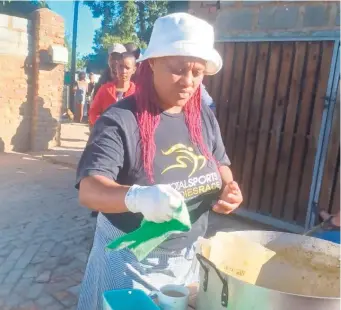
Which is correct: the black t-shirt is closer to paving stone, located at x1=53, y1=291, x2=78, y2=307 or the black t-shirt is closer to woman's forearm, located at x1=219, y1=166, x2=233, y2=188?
woman's forearm, located at x1=219, y1=166, x2=233, y2=188

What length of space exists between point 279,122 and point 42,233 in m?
2.93

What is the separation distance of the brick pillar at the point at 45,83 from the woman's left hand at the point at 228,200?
727 cm

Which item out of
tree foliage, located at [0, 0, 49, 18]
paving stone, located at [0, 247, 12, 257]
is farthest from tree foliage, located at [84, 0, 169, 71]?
paving stone, located at [0, 247, 12, 257]

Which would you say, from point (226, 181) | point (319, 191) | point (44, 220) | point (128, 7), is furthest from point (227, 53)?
point (128, 7)

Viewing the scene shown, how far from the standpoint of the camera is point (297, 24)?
4.34m

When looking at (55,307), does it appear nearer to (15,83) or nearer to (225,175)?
(225,175)

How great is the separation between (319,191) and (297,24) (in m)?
1.80

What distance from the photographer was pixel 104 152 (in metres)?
1.37

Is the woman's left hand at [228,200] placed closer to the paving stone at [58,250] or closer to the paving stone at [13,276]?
the paving stone at [13,276]

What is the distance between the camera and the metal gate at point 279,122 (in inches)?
169

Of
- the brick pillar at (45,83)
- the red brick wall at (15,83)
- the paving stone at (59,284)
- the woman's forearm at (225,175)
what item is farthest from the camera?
the brick pillar at (45,83)

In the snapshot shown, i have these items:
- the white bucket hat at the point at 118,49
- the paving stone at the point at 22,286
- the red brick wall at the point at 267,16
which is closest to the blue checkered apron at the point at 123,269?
the paving stone at the point at 22,286

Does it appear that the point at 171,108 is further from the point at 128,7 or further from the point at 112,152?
the point at 128,7

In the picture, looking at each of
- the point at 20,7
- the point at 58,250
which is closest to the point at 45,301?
the point at 58,250
